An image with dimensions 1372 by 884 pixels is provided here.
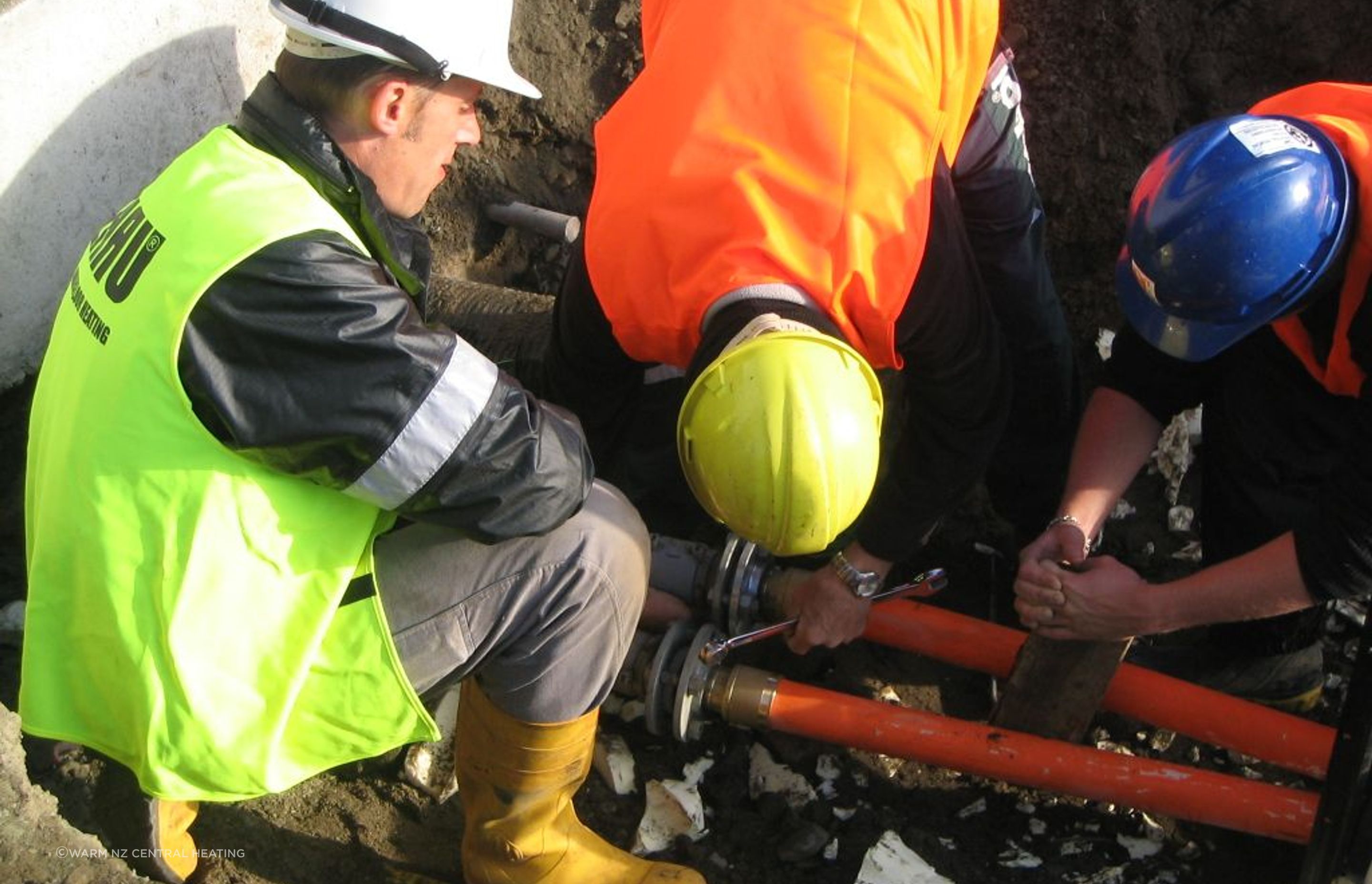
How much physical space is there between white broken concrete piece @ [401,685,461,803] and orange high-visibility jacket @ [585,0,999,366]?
4.11ft

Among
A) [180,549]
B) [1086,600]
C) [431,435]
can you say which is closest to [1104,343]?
[1086,600]

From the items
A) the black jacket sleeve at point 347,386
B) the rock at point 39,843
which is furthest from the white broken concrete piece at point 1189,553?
the rock at point 39,843

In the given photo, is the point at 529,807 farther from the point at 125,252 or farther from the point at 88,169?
the point at 88,169

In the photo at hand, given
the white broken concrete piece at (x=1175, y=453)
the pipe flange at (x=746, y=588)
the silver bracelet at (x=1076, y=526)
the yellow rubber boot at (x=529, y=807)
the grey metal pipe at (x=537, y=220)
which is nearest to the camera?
the yellow rubber boot at (x=529, y=807)

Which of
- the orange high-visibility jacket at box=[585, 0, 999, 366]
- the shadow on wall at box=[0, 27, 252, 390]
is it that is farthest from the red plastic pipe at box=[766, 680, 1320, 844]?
the shadow on wall at box=[0, 27, 252, 390]

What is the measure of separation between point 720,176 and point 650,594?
1279 mm

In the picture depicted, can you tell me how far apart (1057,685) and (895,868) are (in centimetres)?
Answer: 57

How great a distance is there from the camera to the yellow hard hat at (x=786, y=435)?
6.79 ft

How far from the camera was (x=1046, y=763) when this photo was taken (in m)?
2.78

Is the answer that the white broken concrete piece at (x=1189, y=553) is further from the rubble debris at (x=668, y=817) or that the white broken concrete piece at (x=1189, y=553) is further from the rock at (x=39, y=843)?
the rock at (x=39, y=843)

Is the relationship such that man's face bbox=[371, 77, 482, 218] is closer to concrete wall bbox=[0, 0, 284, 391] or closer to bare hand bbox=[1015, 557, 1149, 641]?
concrete wall bbox=[0, 0, 284, 391]

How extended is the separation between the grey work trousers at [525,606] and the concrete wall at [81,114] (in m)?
1.37

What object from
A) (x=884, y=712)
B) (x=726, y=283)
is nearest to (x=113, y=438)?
(x=726, y=283)

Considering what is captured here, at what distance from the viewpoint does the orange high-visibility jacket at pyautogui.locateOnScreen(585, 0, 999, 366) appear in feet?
7.23
